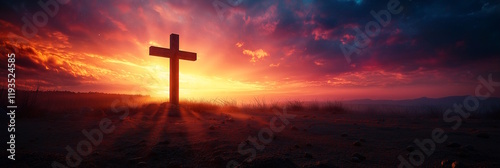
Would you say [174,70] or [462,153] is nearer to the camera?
[462,153]

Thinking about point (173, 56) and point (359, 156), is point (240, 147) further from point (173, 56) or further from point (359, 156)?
point (173, 56)

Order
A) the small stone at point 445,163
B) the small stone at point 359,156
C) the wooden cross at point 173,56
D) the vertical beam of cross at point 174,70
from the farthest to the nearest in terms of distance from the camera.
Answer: the vertical beam of cross at point 174,70, the wooden cross at point 173,56, the small stone at point 359,156, the small stone at point 445,163

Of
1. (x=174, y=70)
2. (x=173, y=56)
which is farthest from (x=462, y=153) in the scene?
(x=173, y=56)

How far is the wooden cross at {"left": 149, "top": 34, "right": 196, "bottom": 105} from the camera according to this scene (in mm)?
10047

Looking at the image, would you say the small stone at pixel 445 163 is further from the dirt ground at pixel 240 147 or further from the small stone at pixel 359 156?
the small stone at pixel 359 156

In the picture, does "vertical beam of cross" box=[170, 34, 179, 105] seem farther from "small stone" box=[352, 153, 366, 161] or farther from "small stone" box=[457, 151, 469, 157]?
"small stone" box=[457, 151, 469, 157]

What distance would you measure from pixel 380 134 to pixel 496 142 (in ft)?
5.09

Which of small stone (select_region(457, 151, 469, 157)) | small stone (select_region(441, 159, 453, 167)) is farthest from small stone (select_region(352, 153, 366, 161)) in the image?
small stone (select_region(457, 151, 469, 157))

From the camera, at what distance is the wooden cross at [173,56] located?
10.0 m

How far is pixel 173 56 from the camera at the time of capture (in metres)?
10.5

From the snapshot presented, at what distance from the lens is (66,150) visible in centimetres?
330

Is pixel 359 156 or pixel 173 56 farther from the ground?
pixel 173 56

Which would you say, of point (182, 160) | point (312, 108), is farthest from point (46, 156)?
point (312, 108)

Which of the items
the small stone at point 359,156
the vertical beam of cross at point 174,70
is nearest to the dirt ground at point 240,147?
the small stone at point 359,156
